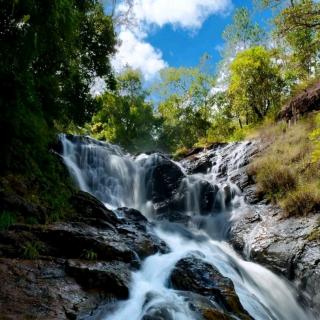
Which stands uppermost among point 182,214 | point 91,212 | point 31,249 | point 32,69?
point 32,69

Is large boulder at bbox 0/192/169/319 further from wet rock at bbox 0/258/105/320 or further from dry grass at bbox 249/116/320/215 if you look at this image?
dry grass at bbox 249/116/320/215

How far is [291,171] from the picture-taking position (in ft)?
42.1

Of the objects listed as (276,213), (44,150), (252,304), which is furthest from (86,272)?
(276,213)

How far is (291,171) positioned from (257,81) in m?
13.3

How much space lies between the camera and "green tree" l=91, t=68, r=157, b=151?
123 feet

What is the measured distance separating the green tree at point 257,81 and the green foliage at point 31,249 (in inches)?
815

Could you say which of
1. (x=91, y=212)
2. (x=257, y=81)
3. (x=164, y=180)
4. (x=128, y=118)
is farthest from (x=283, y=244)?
(x=128, y=118)

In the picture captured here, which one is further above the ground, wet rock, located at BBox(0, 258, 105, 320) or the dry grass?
the dry grass

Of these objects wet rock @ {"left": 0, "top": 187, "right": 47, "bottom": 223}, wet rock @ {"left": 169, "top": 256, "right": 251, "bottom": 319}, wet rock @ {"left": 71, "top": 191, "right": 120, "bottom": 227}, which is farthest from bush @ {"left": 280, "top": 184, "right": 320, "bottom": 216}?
wet rock @ {"left": 0, "top": 187, "right": 47, "bottom": 223}

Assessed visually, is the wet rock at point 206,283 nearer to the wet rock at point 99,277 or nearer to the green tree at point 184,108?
the wet rock at point 99,277

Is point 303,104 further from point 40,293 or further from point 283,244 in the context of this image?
point 40,293

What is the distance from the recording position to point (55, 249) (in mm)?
6523

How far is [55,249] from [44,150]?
3654 millimetres

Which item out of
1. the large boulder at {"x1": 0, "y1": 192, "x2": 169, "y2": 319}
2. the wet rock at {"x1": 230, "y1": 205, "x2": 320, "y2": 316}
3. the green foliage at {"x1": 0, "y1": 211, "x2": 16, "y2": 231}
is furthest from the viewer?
the wet rock at {"x1": 230, "y1": 205, "x2": 320, "y2": 316}
